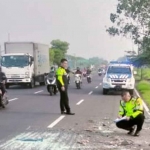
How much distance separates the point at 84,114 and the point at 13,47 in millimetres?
20916

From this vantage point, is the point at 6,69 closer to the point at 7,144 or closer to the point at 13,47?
the point at 13,47

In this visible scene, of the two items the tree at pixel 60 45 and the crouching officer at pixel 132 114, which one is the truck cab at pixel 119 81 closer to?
the crouching officer at pixel 132 114

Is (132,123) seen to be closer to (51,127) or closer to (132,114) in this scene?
(132,114)

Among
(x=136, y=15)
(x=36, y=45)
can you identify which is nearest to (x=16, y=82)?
(x=36, y=45)

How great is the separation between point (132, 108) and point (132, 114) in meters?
0.15

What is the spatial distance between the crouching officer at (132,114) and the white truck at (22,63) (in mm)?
23068

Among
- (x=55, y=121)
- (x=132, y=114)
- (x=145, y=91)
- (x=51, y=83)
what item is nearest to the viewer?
(x=132, y=114)

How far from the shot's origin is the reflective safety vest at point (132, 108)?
11.0m

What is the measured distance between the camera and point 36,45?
121 ft

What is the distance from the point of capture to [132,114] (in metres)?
11.0

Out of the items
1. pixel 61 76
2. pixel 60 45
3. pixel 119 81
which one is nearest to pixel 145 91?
pixel 119 81

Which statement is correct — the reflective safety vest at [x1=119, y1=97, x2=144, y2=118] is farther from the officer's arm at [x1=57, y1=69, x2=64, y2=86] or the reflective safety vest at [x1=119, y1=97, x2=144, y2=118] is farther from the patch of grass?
the patch of grass

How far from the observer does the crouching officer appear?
10961 millimetres

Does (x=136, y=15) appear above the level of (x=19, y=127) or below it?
above
